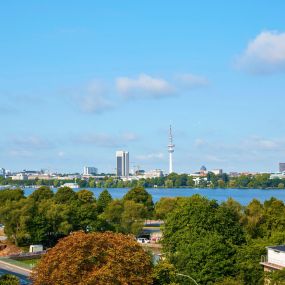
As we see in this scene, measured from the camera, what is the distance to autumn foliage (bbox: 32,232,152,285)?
936 inches

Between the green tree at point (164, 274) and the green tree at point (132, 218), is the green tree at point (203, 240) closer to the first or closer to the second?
the green tree at point (164, 274)

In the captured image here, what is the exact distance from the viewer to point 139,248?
84.6 ft

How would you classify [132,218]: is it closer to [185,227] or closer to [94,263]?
[185,227]

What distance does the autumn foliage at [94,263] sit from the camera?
2378 cm

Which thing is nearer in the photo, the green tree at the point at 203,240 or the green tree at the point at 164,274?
the green tree at the point at 164,274

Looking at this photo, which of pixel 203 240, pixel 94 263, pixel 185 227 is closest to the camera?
pixel 94 263

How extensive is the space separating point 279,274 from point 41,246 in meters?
31.6

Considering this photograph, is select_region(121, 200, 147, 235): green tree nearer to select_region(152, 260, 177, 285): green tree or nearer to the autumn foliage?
select_region(152, 260, 177, 285): green tree

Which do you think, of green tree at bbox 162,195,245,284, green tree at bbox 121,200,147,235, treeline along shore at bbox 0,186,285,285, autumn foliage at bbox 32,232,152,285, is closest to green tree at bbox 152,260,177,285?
treeline along shore at bbox 0,186,285,285

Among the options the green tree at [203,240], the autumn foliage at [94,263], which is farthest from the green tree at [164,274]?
the green tree at [203,240]

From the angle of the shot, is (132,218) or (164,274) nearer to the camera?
(164,274)

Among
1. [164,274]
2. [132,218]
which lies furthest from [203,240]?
[132,218]

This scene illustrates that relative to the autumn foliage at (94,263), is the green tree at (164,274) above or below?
below

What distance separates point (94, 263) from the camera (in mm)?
24406
